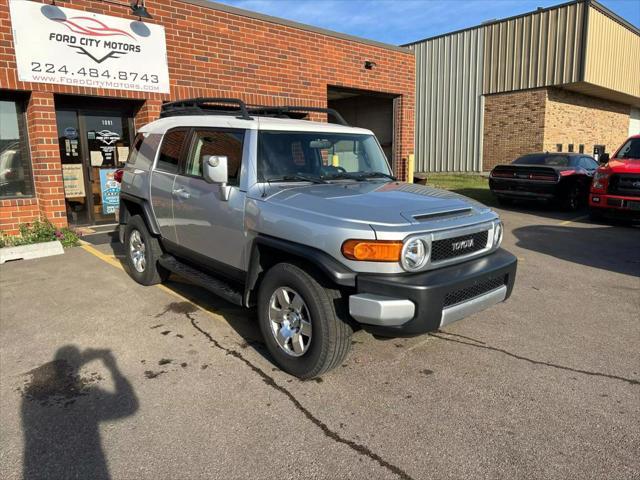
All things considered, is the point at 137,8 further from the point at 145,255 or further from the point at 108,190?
the point at 145,255

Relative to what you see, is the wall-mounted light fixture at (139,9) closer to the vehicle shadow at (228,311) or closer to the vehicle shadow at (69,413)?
the vehicle shadow at (228,311)

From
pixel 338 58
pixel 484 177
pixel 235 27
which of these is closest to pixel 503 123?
pixel 484 177

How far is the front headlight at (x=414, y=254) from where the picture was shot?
3072 mm

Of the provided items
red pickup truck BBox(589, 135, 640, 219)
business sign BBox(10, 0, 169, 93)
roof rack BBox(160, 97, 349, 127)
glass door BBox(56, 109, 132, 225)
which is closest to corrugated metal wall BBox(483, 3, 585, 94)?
red pickup truck BBox(589, 135, 640, 219)

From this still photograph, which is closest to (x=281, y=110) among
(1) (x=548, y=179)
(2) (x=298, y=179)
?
(2) (x=298, y=179)

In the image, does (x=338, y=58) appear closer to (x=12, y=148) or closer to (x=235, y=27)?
(x=235, y=27)

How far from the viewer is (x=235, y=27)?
10023 millimetres

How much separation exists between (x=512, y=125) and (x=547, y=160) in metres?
9.69

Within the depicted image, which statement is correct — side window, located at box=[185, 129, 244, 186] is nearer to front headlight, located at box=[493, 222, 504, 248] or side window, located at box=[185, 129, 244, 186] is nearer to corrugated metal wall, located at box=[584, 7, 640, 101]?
front headlight, located at box=[493, 222, 504, 248]

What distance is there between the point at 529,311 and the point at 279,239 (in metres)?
2.96

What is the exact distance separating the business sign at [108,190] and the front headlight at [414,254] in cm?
801

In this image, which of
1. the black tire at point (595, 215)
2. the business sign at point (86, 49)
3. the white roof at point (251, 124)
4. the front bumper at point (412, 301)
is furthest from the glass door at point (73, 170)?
the black tire at point (595, 215)

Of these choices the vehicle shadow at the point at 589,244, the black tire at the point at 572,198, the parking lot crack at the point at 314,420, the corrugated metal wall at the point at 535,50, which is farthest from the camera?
the corrugated metal wall at the point at 535,50

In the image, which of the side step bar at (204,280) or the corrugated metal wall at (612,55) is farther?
the corrugated metal wall at (612,55)
